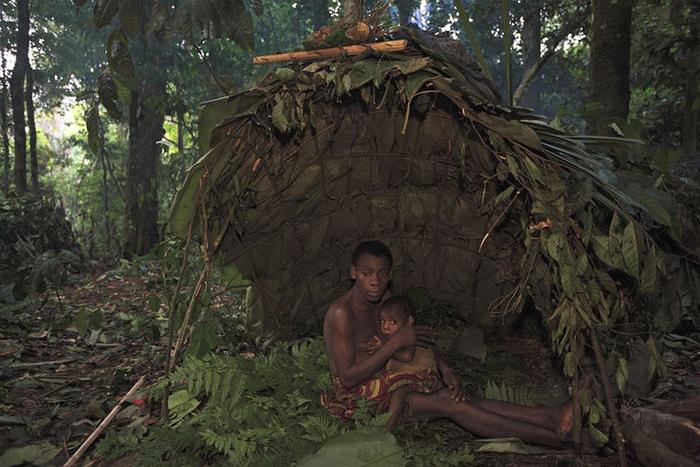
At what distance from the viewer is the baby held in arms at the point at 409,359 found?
3.10 meters

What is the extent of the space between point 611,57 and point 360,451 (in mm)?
4673

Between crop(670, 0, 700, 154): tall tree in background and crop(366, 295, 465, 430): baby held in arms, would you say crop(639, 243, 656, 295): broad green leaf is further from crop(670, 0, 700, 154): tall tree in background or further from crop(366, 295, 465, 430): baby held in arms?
crop(670, 0, 700, 154): tall tree in background

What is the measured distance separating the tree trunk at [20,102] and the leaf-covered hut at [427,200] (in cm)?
647

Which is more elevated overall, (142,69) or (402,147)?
(142,69)

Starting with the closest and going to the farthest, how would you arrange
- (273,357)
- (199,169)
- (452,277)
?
1. (199,169)
2. (273,357)
3. (452,277)

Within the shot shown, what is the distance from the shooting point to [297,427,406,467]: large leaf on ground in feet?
7.86

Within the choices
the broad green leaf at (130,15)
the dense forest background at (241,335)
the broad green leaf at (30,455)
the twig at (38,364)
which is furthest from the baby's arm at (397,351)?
the twig at (38,364)

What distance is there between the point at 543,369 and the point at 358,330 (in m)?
1.68

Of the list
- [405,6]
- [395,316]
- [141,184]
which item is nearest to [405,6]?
[405,6]

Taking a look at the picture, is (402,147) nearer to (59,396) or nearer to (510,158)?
(510,158)

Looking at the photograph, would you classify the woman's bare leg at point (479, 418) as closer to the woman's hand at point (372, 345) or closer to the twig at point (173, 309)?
the woman's hand at point (372, 345)

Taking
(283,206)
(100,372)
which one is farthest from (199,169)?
(100,372)

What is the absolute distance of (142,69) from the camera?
450 inches

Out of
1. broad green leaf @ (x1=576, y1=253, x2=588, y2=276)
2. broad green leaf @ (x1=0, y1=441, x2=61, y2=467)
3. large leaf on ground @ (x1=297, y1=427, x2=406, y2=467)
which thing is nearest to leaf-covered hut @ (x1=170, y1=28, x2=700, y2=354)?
broad green leaf @ (x1=576, y1=253, x2=588, y2=276)
